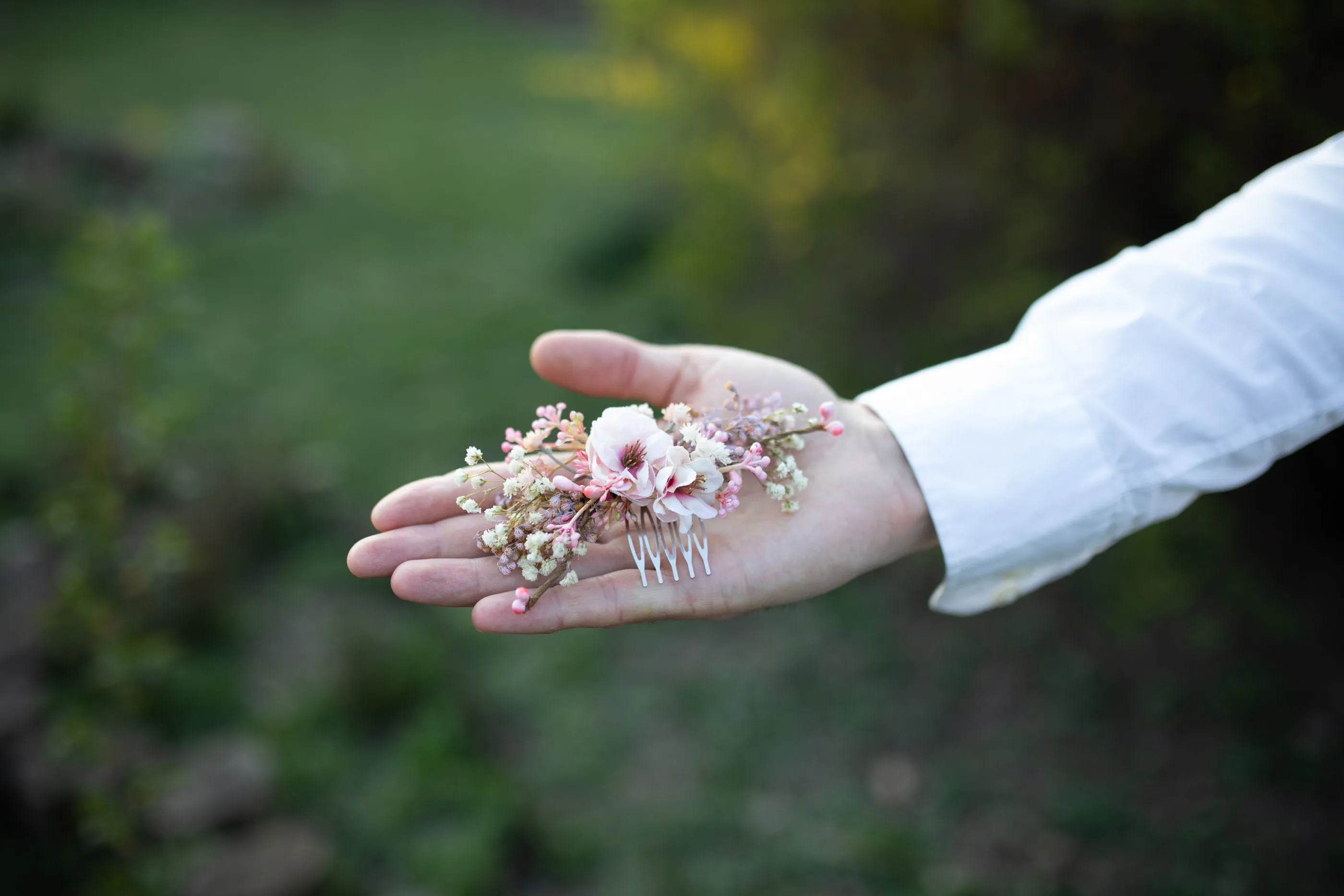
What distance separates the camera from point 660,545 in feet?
5.85

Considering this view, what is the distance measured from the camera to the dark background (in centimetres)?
257

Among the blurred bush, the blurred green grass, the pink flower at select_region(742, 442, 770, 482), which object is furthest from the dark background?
the pink flower at select_region(742, 442, 770, 482)

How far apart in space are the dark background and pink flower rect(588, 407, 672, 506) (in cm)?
134

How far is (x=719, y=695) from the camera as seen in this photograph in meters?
3.44

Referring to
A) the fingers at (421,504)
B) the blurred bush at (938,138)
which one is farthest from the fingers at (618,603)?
the blurred bush at (938,138)

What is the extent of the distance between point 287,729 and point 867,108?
10.3 ft

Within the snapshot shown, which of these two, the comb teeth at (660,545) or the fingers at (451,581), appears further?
the comb teeth at (660,545)

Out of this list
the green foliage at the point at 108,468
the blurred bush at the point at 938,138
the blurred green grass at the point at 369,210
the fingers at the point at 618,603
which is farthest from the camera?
the blurred green grass at the point at 369,210

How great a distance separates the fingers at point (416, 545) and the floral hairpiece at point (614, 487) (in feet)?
0.14

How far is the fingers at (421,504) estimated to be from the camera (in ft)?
5.74

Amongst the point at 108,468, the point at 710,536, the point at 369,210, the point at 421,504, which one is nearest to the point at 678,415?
the point at 710,536

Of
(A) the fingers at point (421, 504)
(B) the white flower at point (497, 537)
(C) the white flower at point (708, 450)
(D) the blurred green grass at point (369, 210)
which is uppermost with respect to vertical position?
(D) the blurred green grass at point (369, 210)

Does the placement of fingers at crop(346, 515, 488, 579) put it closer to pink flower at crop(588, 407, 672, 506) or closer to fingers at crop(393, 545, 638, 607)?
fingers at crop(393, 545, 638, 607)

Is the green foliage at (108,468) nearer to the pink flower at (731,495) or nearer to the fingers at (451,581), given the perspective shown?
the fingers at (451,581)
